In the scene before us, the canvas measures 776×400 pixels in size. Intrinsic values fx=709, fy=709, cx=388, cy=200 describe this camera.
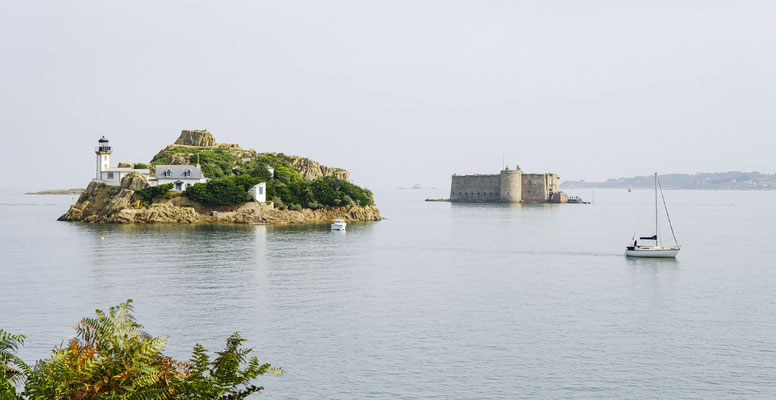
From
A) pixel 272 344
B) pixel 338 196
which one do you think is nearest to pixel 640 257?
pixel 272 344

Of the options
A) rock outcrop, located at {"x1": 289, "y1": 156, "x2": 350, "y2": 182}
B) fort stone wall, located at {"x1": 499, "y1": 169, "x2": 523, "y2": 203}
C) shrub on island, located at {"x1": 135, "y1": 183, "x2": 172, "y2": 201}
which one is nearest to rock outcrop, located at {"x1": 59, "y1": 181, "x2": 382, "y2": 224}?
shrub on island, located at {"x1": 135, "y1": 183, "x2": 172, "y2": 201}

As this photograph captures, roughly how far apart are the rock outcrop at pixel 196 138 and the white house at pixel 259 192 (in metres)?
37.4

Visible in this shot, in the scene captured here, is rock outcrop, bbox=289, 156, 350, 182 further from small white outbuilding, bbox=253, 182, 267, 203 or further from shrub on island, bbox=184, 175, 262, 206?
shrub on island, bbox=184, 175, 262, 206

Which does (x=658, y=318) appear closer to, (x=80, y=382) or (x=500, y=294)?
(x=500, y=294)

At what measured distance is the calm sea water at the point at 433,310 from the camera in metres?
24.9

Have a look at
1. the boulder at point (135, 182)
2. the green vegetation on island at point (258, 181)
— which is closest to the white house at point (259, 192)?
the green vegetation on island at point (258, 181)

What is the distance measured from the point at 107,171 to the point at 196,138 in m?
34.8

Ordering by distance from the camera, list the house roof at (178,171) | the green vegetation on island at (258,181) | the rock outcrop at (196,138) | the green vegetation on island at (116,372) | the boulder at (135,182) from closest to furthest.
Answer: the green vegetation on island at (116,372) < the green vegetation on island at (258,181) < the boulder at (135,182) < the house roof at (178,171) < the rock outcrop at (196,138)

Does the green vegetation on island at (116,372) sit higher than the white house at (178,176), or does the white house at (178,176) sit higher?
the white house at (178,176)

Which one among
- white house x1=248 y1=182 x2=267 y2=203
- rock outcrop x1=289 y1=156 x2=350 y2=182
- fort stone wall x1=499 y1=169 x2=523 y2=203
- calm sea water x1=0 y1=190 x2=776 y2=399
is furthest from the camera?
fort stone wall x1=499 y1=169 x2=523 y2=203

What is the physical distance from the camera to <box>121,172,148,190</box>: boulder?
9906 cm

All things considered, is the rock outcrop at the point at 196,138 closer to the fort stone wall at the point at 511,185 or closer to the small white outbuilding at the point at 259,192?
the small white outbuilding at the point at 259,192

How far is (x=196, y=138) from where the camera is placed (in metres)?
137

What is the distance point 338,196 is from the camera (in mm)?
107375
